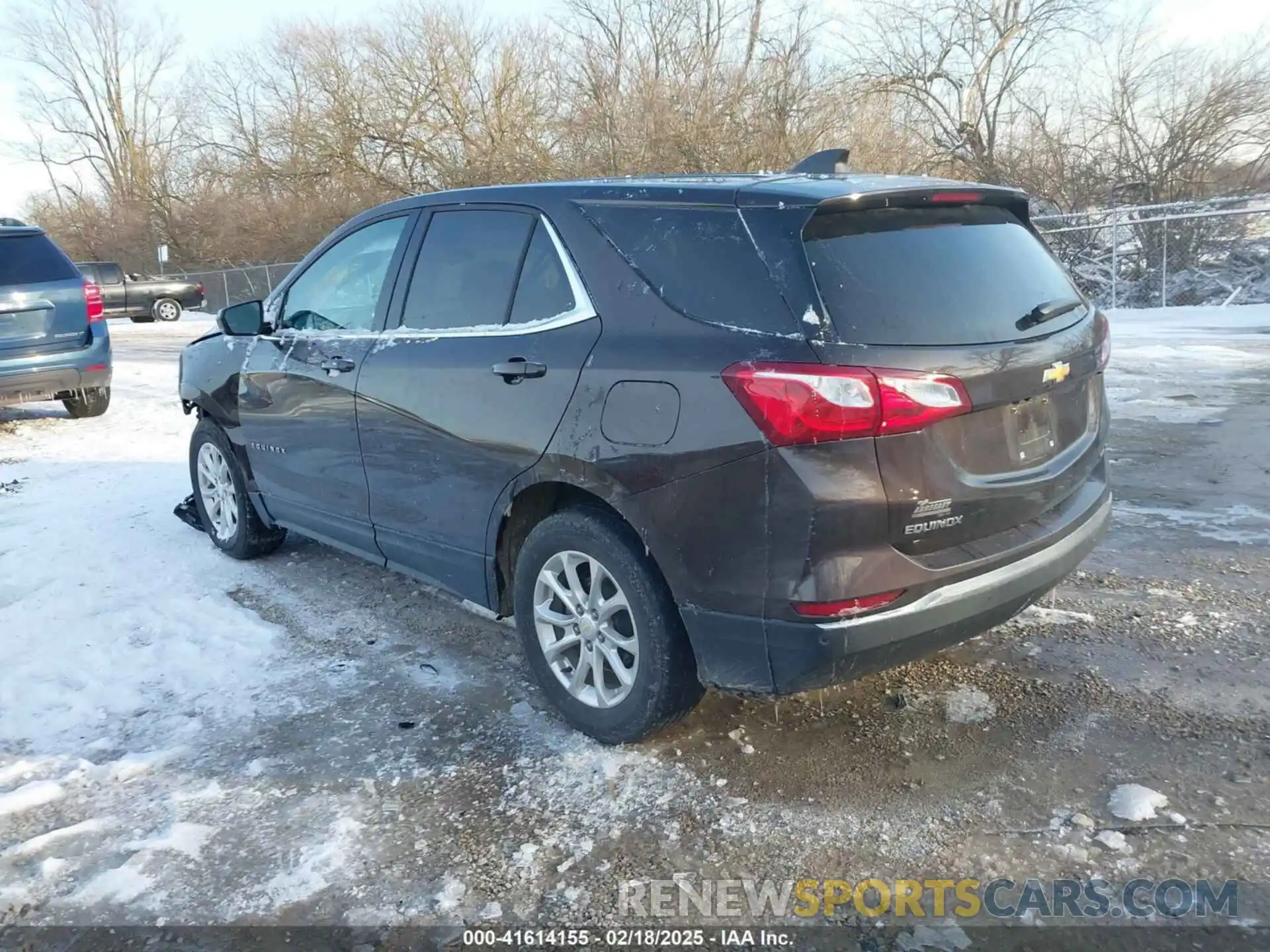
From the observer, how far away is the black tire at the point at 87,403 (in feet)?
31.6

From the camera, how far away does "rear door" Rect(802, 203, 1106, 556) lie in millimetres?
2682

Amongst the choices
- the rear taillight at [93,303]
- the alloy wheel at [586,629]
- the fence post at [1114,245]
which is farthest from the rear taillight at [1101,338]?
the fence post at [1114,245]

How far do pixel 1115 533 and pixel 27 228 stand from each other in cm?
916

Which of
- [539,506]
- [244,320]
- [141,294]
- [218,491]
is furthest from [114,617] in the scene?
[141,294]

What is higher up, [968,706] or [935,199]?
[935,199]

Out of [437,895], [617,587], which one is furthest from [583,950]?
[617,587]

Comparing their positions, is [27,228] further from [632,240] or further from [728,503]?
[728,503]

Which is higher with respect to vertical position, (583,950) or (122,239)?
(122,239)

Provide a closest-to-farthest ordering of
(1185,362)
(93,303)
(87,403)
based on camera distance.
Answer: (93,303), (87,403), (1185,362)

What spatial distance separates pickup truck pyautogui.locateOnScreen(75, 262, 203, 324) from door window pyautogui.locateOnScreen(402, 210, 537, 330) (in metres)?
25.5

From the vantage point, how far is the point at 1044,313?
3.19 m

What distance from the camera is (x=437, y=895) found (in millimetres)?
2561

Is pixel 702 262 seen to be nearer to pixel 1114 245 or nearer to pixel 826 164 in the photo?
pixel 826 164

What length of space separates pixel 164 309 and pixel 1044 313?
28476 mm
